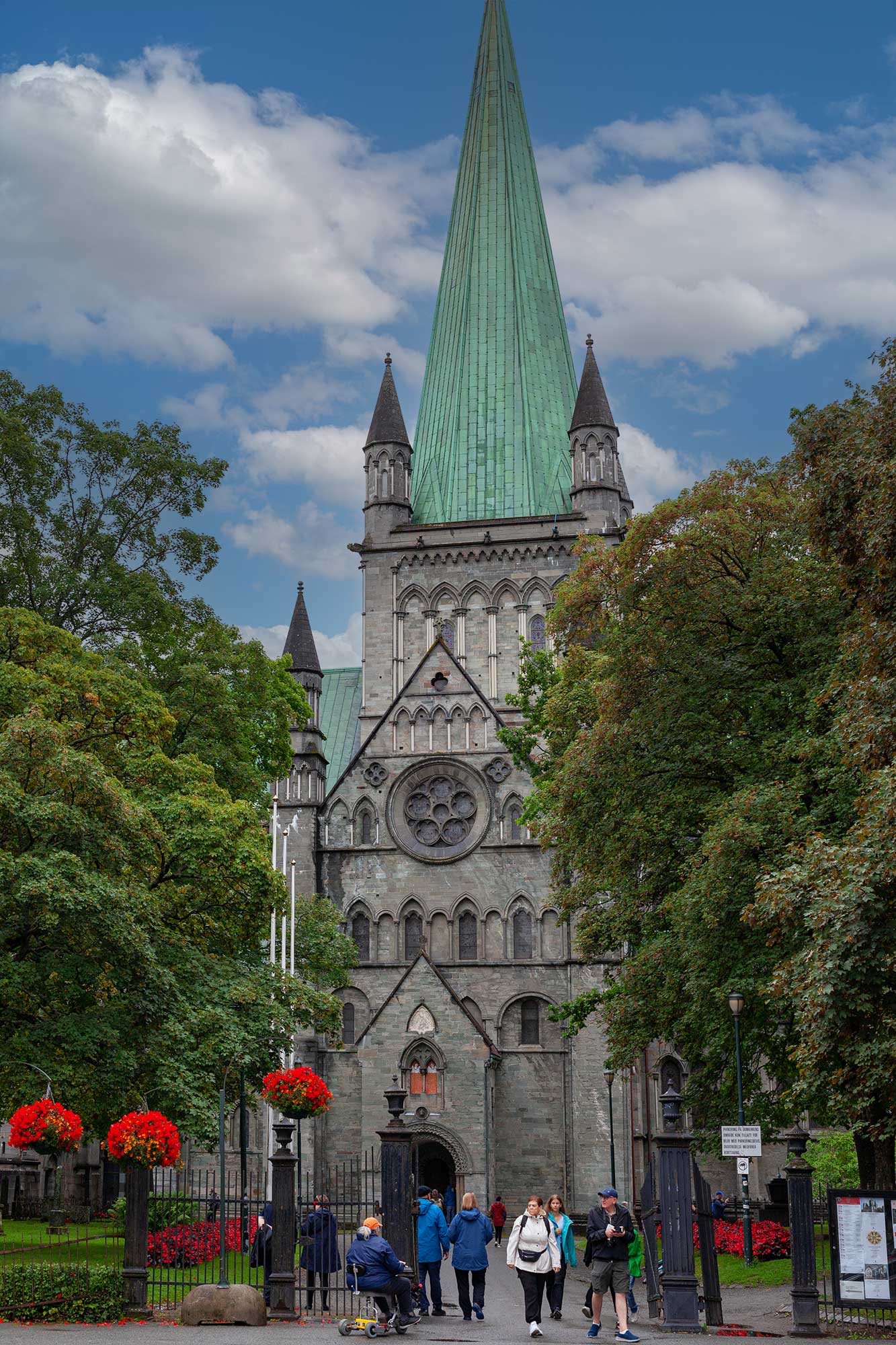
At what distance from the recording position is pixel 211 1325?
1845cm

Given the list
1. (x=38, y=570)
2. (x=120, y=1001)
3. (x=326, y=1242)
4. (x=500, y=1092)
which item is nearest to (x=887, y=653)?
(x=326, y=1242)

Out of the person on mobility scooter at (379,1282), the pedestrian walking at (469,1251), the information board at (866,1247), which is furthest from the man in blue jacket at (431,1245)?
the information board at (866,1247)

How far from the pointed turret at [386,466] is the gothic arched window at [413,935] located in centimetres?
1649

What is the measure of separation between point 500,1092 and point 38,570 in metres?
24.5

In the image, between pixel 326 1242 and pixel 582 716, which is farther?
pixel 582 716

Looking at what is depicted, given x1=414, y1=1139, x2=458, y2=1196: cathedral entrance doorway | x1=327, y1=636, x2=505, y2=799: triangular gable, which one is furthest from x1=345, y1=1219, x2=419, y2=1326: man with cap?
x1=327, y1=636, x2=505, y2=799: triangular gable

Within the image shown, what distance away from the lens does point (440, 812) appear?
177 ft

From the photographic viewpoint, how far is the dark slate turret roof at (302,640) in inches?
2426

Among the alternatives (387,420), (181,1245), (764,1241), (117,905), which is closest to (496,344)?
(387,420)

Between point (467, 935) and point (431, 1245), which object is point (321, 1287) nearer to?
point (431, 1245)

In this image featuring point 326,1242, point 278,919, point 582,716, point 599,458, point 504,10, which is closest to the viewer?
point 326,1242

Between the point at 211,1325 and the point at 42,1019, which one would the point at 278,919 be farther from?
the point at 211,1325

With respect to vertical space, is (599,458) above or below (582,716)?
above

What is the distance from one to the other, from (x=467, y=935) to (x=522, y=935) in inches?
78.5
